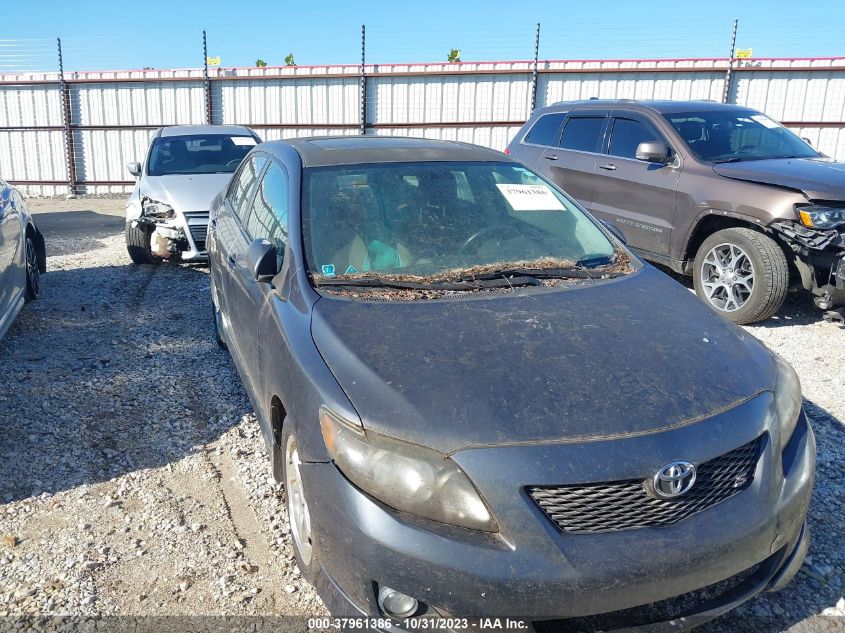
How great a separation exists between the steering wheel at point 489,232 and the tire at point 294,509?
3.92 feet

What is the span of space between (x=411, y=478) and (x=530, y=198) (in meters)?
2.05

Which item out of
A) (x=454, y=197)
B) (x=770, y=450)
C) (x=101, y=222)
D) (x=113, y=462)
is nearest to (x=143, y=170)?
(x=101, y=222)

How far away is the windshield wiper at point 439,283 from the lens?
9.61 feet

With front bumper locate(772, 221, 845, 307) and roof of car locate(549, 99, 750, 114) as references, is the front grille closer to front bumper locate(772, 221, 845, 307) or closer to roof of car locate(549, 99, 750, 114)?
front bumper locate(772, 221, 845, 307)

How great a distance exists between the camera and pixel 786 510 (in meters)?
2.22

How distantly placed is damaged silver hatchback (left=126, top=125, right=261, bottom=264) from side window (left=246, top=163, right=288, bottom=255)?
372 cm

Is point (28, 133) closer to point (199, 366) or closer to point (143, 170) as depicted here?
point (143, 170)

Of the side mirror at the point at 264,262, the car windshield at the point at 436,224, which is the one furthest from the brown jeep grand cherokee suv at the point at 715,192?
the side mirror at the point at 264,262

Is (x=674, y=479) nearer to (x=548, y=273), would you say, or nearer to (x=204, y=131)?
(x=548, y=273)

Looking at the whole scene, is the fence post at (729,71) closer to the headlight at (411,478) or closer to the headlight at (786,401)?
the headlight at (786,401)

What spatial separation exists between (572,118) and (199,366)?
197 inches

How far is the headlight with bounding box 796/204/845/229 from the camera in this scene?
17.1 ft

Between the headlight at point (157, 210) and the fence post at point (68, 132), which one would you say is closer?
the headlight at point (157, 210)

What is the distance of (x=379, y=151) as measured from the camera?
3.71m
